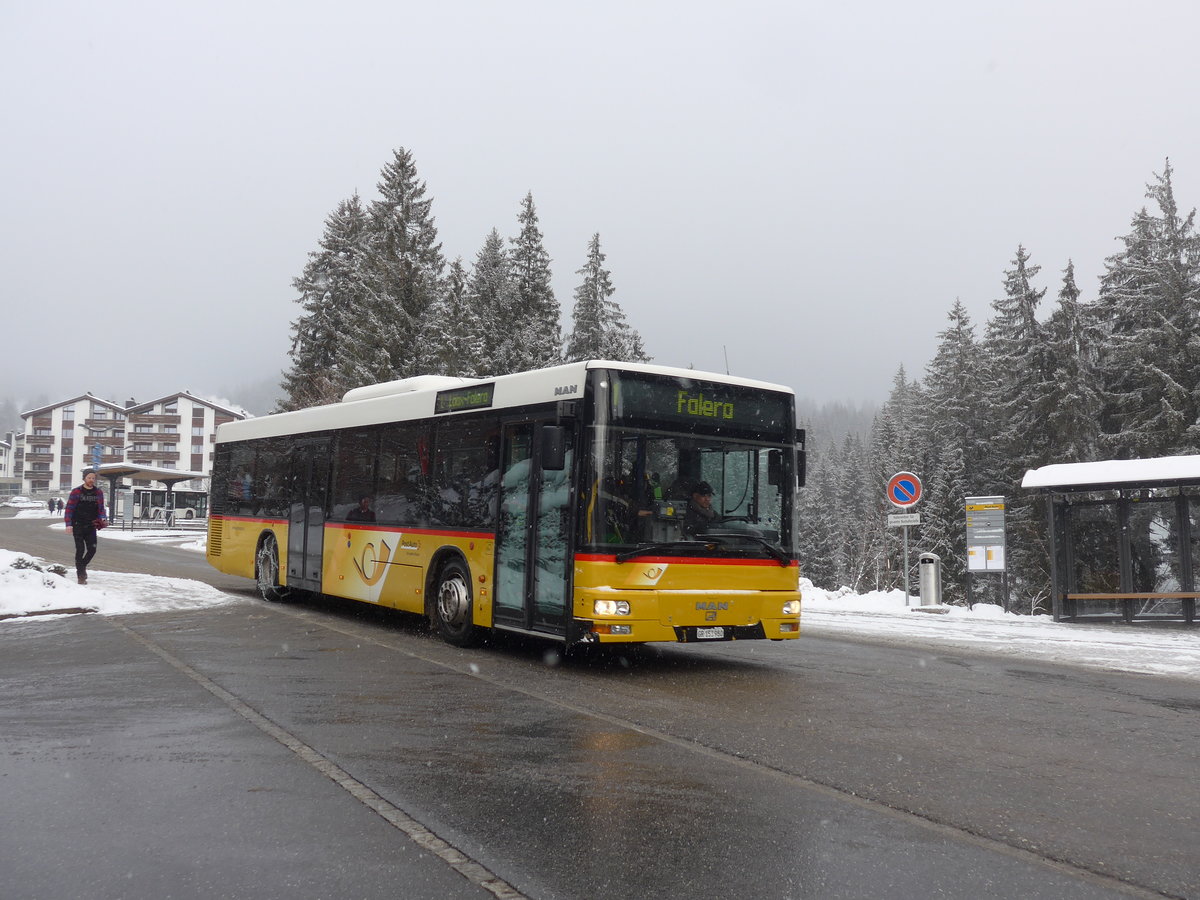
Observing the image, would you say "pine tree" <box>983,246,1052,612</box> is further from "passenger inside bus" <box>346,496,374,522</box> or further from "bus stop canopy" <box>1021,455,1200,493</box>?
"passenger inside bus" <box>346,496,374,522</box>

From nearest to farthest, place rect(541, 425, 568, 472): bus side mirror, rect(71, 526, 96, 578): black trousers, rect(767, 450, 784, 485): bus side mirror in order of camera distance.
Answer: rect(541, 425, 568, 472): bus side mirror
rect(767, 450, 784, 485): bus side mirror
rect(71, 526, 96, 578): black trousers

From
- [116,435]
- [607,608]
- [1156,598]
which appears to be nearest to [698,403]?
[607,608]

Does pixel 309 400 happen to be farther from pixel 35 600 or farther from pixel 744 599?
pixel 744 599

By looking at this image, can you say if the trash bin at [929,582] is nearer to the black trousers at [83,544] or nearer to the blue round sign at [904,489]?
the blue round sign at [904,489]

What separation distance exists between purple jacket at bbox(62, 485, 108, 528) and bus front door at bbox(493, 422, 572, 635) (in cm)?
947

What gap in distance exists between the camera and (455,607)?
11.5 m

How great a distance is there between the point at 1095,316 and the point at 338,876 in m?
48.3

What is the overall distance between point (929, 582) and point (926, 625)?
3542mm

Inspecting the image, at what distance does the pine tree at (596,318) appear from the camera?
180 feet

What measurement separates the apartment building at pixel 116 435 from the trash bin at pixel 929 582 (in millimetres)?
115752

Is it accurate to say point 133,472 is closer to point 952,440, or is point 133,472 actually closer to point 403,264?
point 403,264

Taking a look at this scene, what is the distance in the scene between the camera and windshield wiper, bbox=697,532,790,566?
9.86 m

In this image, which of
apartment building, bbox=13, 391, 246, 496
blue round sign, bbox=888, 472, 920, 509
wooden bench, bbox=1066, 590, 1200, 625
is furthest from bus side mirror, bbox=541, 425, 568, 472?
apartment building, bbox=13, 391, 246, 496

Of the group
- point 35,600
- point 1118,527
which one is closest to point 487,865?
point 35,600
